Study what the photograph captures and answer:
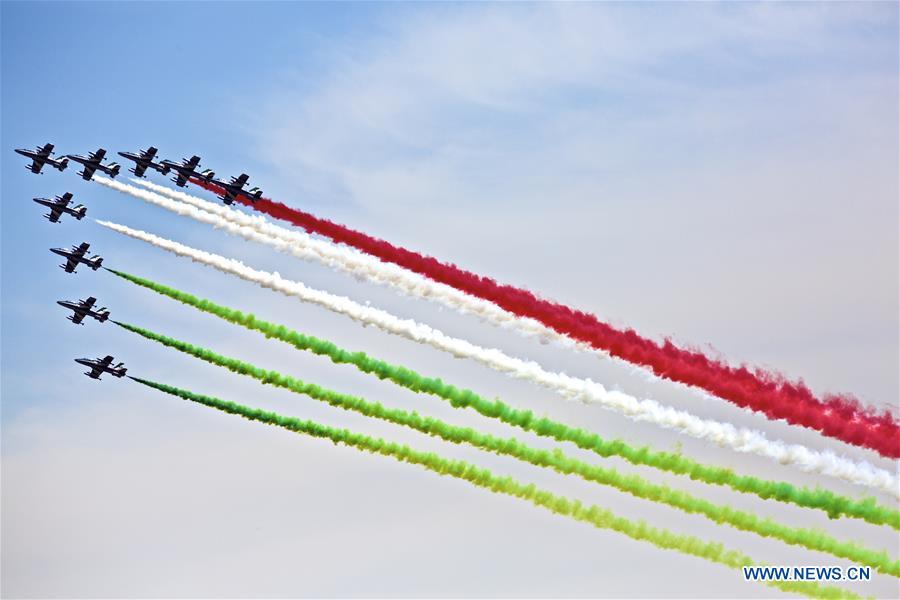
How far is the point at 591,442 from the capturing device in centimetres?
5988

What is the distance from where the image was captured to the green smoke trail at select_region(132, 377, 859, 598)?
59188 millimetres

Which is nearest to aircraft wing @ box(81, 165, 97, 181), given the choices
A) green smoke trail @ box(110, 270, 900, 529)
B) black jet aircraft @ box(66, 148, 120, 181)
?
black jet aircraft @ box(66, 148, 120, 181)

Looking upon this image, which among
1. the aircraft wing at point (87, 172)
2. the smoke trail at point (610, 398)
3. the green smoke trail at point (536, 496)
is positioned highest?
the aircraft wing at point (87, 172)

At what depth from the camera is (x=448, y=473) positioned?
61.8 m

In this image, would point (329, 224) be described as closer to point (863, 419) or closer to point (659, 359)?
point (659, 359)

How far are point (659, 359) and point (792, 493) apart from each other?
835cm

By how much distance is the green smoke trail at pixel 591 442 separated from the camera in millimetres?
57938

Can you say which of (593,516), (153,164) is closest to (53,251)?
(153,164)

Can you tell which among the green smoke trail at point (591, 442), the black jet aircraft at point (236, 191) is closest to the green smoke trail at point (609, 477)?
the green smoke trail at point (591, 442)

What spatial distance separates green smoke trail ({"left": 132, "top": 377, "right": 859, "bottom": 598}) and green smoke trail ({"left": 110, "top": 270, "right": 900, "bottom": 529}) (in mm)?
2837

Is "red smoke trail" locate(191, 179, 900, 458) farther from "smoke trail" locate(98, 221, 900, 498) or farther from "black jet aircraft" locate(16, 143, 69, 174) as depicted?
"black jet aircraft" locate(16, 143, 69, 174)

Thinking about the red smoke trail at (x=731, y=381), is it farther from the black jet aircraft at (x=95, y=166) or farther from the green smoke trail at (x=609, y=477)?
the black jet aircraft at (x=95, y=166)

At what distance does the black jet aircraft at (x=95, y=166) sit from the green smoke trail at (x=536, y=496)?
23.7 metres

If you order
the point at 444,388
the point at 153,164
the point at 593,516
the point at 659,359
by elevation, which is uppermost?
the point at 153,164
